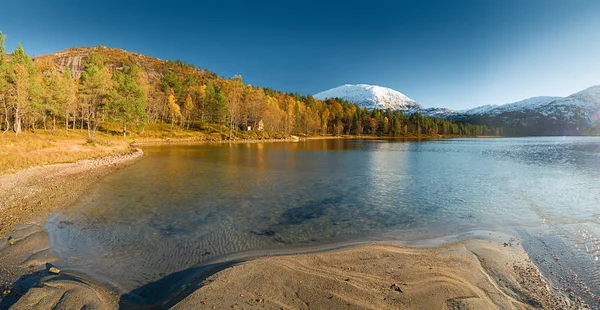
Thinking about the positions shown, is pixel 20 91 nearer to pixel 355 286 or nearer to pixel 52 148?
pixel 52 148

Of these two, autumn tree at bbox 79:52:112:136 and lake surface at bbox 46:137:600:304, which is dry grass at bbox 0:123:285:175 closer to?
autumn tree at bbox 79:52:112:136

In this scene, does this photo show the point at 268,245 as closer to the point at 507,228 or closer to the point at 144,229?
the point at 144,229

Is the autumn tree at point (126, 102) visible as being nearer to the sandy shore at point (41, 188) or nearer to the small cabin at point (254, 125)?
the small cabin at point (254, 125)

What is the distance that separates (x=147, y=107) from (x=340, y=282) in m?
113

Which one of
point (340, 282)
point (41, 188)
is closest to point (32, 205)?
point (41, 188)

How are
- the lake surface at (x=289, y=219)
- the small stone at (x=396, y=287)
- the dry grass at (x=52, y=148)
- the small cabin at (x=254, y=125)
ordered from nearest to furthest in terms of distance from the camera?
the small stone at (x=396, y=287), the lake surface at (x=289, y=219), the dry grass at (x=52, y=148), the small cabin at (x=254, y=125)

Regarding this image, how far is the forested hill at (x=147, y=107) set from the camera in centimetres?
5916

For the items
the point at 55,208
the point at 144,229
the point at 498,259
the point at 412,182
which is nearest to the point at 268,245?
the point at 144,229

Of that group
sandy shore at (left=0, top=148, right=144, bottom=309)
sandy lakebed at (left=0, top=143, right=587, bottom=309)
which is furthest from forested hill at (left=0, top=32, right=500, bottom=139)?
sandy lakebed at (left=0, top=143, right=587, bottom=309)

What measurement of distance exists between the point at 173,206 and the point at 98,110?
74.4 m

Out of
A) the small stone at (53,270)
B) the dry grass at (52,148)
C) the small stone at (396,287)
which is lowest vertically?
the small stone at (53,270)

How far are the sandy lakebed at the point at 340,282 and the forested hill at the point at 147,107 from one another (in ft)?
201

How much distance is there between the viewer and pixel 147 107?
332 ft

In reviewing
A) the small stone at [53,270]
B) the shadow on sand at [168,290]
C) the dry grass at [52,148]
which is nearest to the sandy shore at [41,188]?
the dry grass at [52,148]
